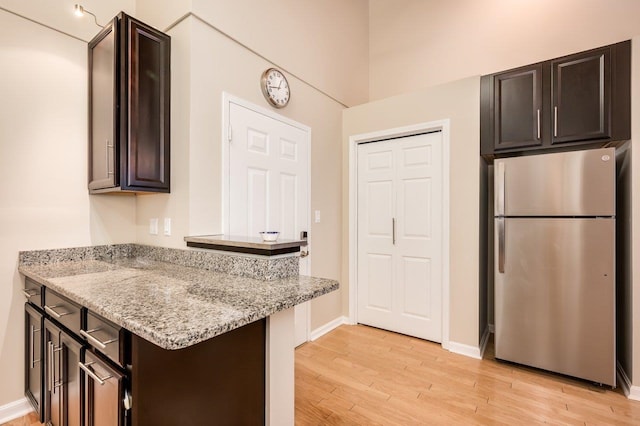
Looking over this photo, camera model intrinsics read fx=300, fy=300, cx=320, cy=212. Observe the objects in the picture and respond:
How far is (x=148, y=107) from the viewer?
75.1 inches

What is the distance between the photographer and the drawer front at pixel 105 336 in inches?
40.7

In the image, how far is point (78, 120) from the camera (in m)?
2.08

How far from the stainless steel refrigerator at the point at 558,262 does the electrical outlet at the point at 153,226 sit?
2.69 metres

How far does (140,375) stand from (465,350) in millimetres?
2624

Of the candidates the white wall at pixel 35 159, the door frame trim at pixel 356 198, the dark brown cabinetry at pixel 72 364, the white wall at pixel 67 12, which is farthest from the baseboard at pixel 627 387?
the white wall at pixel 67 12

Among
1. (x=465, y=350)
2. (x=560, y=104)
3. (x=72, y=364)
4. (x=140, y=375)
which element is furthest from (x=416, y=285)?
(x=72, y=364)

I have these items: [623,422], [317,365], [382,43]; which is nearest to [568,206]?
[623,422]

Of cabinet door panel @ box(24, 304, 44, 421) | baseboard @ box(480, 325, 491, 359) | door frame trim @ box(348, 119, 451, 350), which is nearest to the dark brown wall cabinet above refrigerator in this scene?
door frame trim @ box(348, 119, 451, 350)

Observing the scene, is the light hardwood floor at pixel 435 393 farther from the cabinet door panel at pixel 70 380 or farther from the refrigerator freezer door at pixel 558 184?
the refrigerator freezer door at pixel 558 184

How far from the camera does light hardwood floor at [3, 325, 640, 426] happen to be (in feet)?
6.08

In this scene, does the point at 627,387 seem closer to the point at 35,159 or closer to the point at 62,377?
the point at 62,377

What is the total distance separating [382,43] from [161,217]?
11.5 feet

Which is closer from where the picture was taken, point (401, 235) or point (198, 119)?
point (198, 119)

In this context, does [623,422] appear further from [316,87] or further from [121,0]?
[121,0]
